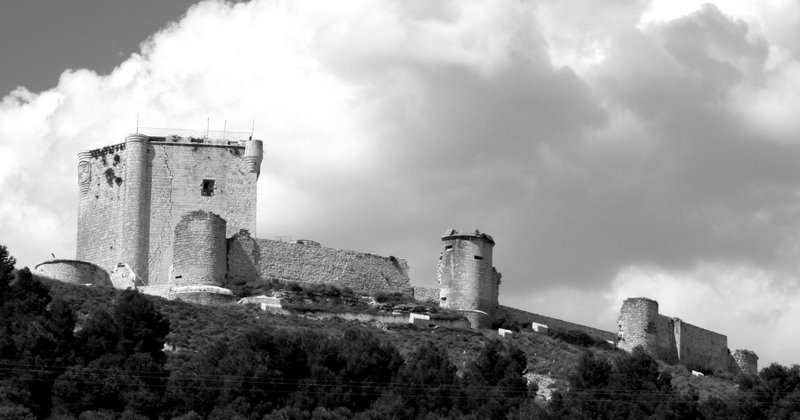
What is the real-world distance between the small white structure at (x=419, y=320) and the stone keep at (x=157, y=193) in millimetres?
6497

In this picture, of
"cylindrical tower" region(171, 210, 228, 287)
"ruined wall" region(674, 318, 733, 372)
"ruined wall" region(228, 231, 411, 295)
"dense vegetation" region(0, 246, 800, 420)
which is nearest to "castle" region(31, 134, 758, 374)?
"ruined wall" region(228, 231, 411, 295)

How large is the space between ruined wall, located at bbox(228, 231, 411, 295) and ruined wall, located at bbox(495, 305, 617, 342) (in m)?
3.25

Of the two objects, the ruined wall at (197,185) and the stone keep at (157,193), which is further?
the ruined wall at (197,185)

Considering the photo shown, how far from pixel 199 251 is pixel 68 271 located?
3.97 m

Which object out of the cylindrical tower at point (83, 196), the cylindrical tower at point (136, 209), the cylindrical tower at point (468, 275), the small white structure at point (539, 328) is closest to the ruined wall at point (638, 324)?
the small white structure at point (539, 328)

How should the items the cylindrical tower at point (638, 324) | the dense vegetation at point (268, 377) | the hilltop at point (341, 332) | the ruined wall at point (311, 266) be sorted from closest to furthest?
1. the dense vegetation at point (268, 377)
2. the hilltop at point (341, 332)
3. the ruined wall at point (311, 266)
4. the cylindrical tower at point (638, 324)

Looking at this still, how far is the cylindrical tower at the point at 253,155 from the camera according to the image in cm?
6262

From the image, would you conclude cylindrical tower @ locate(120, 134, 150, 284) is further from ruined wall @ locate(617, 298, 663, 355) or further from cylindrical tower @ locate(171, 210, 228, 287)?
ruined wall @ locate(617, 298, 663, 355)

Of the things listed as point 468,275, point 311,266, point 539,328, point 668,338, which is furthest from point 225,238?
point 668,338

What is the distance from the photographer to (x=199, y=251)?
5862 centimetres

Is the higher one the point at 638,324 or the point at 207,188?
the point at 207,188

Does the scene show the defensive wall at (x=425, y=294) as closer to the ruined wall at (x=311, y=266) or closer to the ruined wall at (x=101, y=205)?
the ruined wall at (x=311, y=266)

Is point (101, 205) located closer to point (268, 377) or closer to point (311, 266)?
point (311, 266)

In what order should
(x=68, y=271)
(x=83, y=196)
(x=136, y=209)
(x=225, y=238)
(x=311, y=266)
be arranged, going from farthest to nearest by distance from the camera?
(x=83, y=196)
(x=136, y=209)
(x=311, y=266)
(x=225, y=238)
(x=68, y=271)
